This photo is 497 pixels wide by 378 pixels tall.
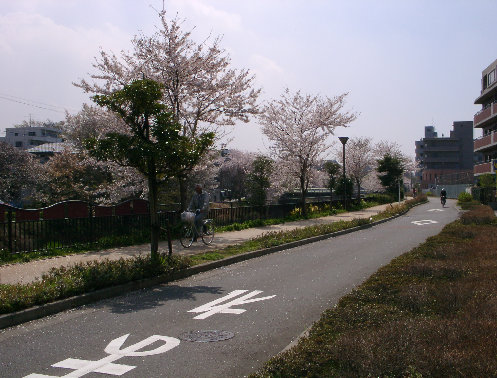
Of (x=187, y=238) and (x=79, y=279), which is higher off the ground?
(x=187, y=238)

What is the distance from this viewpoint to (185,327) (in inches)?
269

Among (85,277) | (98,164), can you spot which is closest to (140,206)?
(98,164)

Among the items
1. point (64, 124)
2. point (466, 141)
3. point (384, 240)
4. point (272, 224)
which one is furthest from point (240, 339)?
point (466, 141)

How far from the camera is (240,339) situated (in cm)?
623

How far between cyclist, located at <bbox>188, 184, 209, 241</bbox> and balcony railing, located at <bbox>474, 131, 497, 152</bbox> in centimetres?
4094

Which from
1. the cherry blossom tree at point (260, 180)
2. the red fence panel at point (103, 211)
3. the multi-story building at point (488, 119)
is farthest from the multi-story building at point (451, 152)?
the red fence panel at point (103, 211)

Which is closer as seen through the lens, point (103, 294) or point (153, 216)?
point (103, 294)

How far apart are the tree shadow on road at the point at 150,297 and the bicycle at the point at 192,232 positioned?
492cm

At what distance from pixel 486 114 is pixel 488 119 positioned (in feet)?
3.39

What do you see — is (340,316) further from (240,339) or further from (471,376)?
(471,376)

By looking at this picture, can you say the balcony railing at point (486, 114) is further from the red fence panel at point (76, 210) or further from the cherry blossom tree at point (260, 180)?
the red fence panel at point (76, 210)

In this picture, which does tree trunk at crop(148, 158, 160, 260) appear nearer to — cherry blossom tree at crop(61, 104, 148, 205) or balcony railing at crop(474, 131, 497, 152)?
cherry blossom tree at crop(61, 104, 148, 205)

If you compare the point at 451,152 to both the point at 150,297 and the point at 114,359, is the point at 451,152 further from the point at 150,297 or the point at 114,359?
the point at 114,359

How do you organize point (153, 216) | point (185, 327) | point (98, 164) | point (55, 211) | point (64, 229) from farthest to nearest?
1. point (98, 164)
2. point (55, 211)
3. point (64, 229)
4. point (153, 216)
5. point (185, 327)
